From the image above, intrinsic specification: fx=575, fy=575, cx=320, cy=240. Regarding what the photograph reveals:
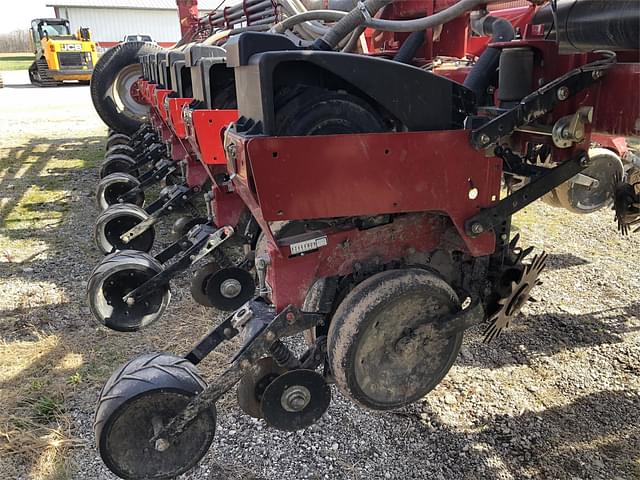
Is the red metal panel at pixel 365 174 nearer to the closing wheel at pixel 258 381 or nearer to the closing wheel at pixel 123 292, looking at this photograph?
the closing wheel at pixel 258 381

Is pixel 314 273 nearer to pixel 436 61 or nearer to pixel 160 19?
pixel 436 61

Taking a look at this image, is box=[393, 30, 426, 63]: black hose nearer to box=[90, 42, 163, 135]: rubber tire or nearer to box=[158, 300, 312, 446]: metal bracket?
box=[158, 300, 312, 446]: metal bracket

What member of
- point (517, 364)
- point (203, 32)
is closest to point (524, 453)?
point (517, 364)

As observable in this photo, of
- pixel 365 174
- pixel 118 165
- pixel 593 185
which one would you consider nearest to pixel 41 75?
pixel 118 165

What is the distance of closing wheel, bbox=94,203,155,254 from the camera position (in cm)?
390

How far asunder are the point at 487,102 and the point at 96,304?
211cm

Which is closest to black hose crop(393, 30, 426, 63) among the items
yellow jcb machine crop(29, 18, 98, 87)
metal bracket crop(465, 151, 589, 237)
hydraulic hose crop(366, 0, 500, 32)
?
hydraulic hose crop(366, 0, 500, 32)

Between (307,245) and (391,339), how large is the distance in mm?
404

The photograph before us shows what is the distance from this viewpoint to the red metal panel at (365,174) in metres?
1.58

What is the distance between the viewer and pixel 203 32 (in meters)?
8.29

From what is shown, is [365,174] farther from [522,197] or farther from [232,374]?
[232,374]

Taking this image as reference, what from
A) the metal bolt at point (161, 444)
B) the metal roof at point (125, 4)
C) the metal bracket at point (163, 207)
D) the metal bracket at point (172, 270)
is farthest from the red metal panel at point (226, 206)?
the metal roof at point (125, 4)

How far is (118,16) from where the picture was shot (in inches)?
1375

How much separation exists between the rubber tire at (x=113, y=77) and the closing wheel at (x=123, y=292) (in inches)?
176
